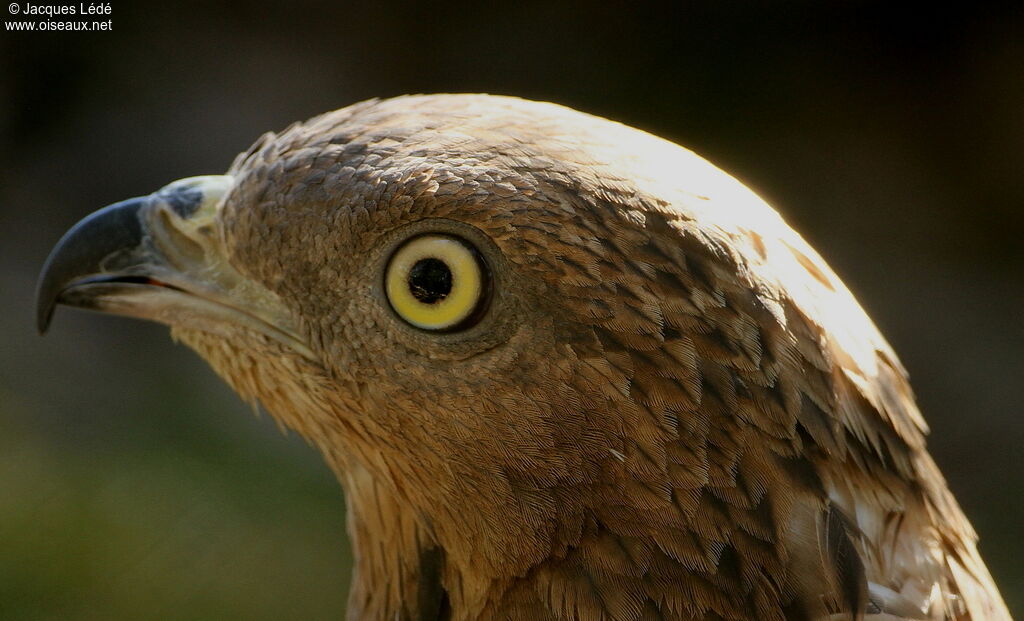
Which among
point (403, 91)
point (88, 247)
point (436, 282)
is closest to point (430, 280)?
point (436, 282)

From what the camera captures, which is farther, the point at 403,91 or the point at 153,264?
the point at 403,91

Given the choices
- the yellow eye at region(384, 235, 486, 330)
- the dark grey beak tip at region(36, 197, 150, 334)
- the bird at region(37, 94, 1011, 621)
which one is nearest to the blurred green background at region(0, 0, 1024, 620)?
the dark grey beak tip at region(36, 197, 150, 334)

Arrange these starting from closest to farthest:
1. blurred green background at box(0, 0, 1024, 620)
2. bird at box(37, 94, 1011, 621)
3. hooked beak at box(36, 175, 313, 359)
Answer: bird at box(37, 94, 1011, 621) → hooked beak at box(36, 175, 313, 359) → blurred green background at box(0, 0, 1024, 620)

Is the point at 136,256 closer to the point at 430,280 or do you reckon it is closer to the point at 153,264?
the point at 153,264

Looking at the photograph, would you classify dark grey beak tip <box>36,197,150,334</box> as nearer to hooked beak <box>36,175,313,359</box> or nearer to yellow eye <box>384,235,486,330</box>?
hooked beak <box>36,175,313,359</box>

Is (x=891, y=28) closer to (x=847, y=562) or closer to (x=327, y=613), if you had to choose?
(x=327, y=613)

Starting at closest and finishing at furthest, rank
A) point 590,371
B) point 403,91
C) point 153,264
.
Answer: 1. point 590,371
2. point 153,264
3. point 403,91

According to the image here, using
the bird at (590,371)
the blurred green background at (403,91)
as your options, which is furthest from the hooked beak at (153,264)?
the blurred green background at (403,91)

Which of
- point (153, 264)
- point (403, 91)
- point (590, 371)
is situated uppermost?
point (403, 91)
